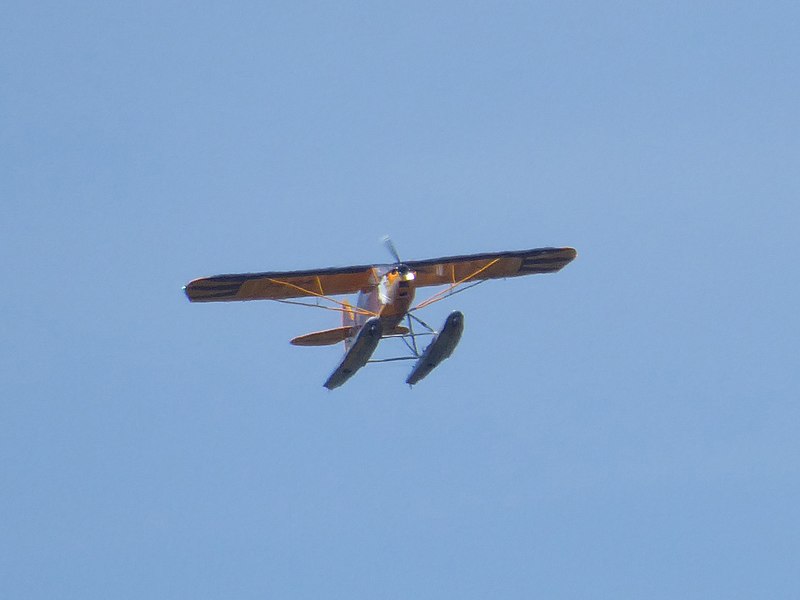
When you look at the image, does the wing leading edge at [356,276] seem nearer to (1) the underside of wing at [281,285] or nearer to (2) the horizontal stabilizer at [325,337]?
(1) the underside of wing at [281,285]

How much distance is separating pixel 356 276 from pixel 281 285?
4.59 ft

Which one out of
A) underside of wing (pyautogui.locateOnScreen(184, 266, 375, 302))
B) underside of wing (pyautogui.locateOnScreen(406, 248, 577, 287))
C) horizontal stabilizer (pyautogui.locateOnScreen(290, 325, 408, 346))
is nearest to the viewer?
underside of wing (pyautogui.locateOnScreen(184, 266, 375, 302))

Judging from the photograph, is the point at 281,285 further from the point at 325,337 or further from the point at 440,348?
the point at 440,348

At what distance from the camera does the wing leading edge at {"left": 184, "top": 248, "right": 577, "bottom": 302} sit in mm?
28469

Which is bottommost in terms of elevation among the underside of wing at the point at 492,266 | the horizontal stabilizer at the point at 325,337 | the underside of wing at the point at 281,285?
the horizontal stabilizer at the point at 325,337

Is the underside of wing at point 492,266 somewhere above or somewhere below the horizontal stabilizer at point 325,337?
above

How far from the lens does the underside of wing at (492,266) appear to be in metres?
29.5

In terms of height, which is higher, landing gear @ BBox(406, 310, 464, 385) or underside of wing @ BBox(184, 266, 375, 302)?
underside of wing @ BBox(184, 266, 375, 302)

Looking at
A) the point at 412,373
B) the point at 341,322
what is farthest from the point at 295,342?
the point at 412,373

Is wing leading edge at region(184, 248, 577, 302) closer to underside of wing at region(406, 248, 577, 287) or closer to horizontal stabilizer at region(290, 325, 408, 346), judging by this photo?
underside of wing at region(406, 248, 577, 287)

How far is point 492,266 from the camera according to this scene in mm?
30500

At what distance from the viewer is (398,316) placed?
27.6 m

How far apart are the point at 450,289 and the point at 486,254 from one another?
0.97m

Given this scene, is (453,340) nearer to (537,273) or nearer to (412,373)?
(412,373)
